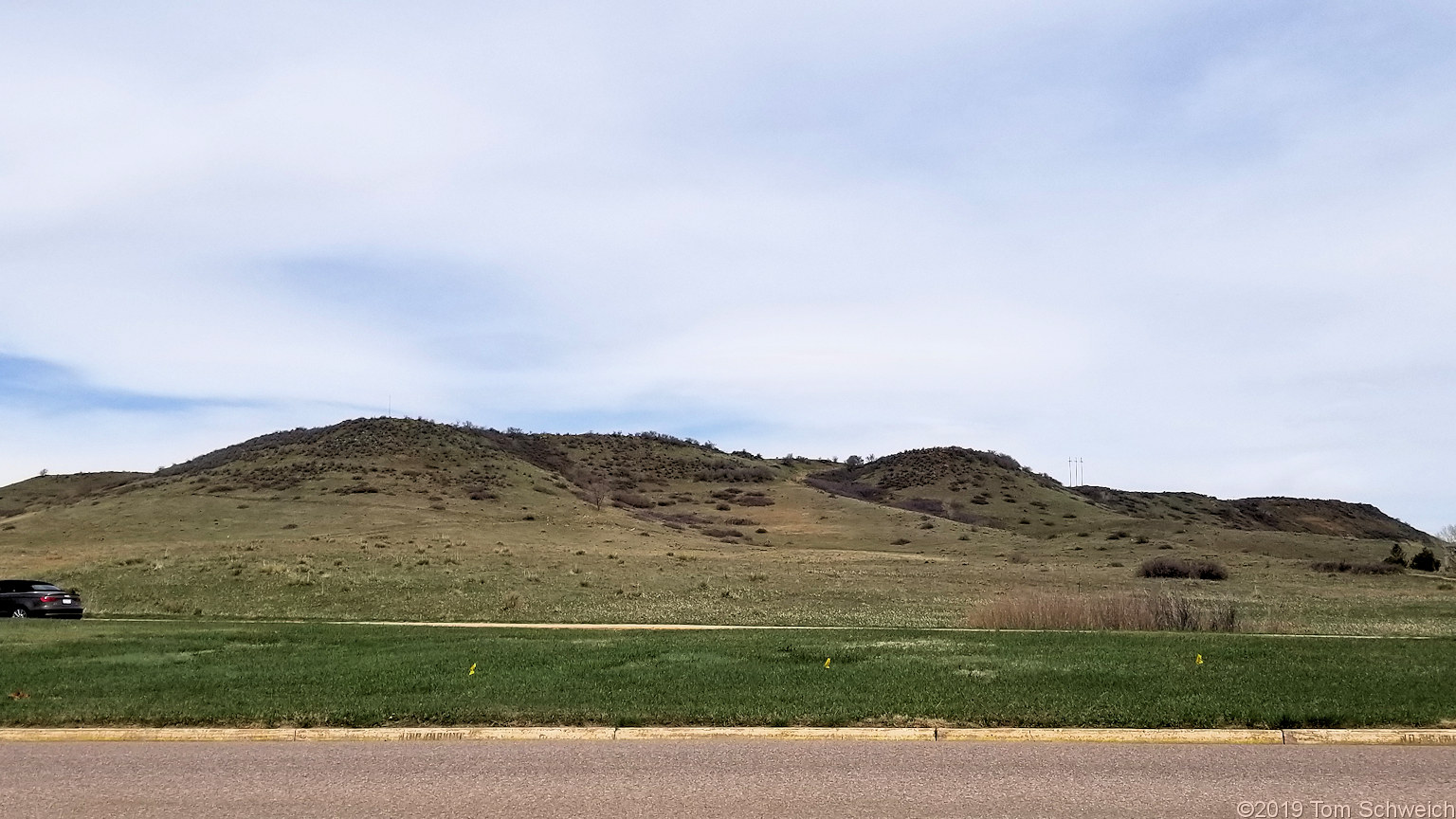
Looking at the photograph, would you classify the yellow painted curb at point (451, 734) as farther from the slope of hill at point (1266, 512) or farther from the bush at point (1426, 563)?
the slope of hill at point (1266, 512)

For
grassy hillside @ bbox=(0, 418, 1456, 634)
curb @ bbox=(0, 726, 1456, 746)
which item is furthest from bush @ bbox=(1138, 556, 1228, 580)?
curb @ bbox=(0, 726, 1456, 746)

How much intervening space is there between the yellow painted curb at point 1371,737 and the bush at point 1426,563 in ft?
176

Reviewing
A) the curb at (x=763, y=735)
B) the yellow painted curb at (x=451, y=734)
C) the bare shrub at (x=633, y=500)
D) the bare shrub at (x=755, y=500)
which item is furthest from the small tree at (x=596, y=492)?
the yellow painted curb at (x=451, y=734)

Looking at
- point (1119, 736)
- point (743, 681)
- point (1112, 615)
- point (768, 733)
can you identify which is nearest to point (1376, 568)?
point (1112, 615)

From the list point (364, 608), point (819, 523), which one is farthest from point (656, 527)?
point (364, 608)

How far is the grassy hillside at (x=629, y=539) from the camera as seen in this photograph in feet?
108

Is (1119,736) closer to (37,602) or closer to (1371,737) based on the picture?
(1371,737)

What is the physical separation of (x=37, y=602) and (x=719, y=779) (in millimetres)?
26187

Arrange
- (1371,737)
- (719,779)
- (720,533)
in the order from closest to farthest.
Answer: (719,779) < (1371,737) < (720,533)

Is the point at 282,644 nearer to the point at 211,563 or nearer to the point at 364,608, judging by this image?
the point at 364,608

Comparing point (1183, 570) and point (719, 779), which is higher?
point (1183, 570)

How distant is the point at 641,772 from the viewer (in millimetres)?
8930

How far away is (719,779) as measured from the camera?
28.4 feet

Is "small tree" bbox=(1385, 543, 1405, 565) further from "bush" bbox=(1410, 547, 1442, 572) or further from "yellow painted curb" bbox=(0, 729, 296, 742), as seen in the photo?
"yellow painted curb" bbox=(0, 729, 296, 742)
